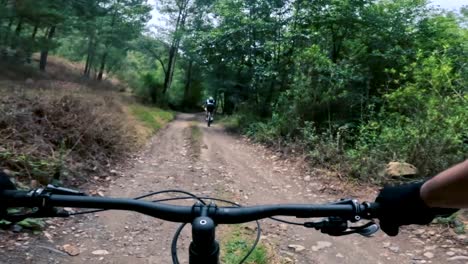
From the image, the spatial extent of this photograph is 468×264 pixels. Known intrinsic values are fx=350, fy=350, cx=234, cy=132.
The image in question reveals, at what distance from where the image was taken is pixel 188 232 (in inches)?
172

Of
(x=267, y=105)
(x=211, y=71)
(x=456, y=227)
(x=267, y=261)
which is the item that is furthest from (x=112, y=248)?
(x=211, y=71)

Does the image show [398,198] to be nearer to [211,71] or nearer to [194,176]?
[194,176]

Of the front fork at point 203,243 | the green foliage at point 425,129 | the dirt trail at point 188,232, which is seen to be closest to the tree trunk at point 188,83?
the dirt trail at point 188,232

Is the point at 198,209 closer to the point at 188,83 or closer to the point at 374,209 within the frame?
the point at 374,209

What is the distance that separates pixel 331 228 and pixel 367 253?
3.58 m

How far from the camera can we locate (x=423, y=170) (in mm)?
6746

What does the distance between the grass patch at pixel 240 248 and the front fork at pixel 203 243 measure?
2.83m

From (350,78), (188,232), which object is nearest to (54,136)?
(188,232)

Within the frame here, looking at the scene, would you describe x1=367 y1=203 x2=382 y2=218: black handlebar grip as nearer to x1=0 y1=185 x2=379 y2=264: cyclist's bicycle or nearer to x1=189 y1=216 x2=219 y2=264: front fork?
x1=0 y1=185 x2=379 y2=264: cyclist's bicycle

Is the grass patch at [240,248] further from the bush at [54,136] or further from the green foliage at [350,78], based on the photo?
the green foliage at [350,78]

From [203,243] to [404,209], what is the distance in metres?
0.66

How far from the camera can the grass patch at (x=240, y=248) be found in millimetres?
3809

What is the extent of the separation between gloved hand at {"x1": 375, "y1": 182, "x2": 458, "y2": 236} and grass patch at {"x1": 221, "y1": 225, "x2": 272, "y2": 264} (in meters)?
2.78

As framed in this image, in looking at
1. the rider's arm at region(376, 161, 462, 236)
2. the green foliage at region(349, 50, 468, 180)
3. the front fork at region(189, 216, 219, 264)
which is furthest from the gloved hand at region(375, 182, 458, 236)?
the green foliage at region(349, 50, 468, 180)
